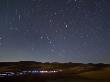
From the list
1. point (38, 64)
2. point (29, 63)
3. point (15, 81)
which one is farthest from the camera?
point (38, 64)

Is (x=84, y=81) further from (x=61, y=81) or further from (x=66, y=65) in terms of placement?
(x=66, y=65)

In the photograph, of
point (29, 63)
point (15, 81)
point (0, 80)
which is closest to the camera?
point (15, 81)

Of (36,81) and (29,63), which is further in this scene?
(29,63)

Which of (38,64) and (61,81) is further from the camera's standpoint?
(38,64)

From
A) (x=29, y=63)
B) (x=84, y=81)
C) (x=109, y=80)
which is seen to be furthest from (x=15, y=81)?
(x=29, y=63)

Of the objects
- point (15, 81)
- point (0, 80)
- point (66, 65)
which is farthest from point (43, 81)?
point (66, 65)

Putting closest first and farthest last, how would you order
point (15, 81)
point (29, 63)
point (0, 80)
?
point (15, 81) → point (0, 80) → point (29, 63)

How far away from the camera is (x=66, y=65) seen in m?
71.9

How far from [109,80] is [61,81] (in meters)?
5.28

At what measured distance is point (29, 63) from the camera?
61.2m

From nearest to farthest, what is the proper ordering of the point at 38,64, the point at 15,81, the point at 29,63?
the point at 15,81
the point at 29,63
the point at 38,64

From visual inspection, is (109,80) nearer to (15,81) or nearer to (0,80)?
(15,81)

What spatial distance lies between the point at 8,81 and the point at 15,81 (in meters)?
1.24

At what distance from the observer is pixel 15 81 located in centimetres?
2667
